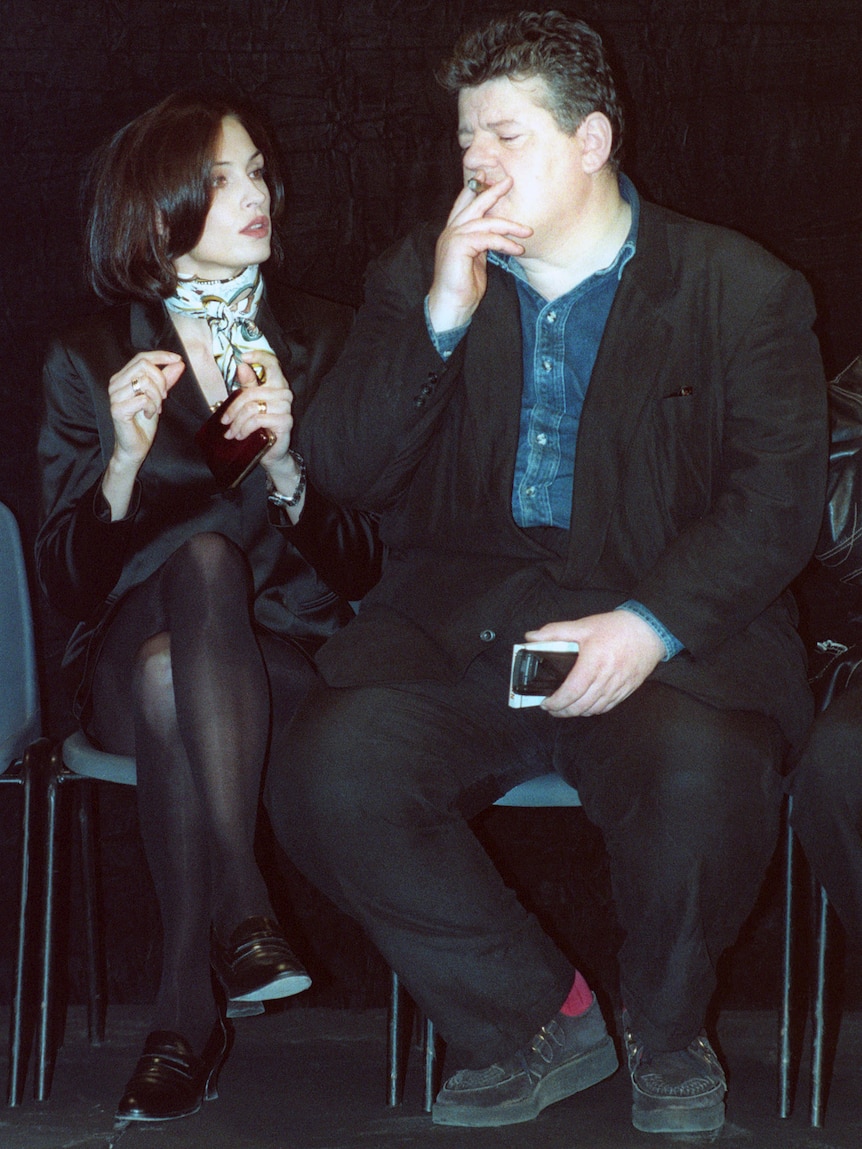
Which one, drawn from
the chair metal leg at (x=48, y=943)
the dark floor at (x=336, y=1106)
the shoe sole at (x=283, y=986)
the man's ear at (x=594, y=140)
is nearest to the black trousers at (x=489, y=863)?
the shoe sole at (x=283, y=986)

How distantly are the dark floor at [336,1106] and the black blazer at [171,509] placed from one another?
24.5 inches

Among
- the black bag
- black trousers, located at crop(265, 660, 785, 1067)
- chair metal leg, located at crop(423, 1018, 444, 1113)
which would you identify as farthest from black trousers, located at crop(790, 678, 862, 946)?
chair metal leg, located at crop(423, 1018, 444, 1113)

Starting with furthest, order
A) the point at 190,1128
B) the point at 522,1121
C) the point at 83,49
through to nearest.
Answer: the point at 83,49, the point at 190,1128, the point at 522,1121

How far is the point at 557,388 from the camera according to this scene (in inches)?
76.7

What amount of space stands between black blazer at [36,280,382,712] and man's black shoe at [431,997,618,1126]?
73cm

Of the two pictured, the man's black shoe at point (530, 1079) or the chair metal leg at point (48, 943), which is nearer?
the man's black shoe at point (530, 1079)

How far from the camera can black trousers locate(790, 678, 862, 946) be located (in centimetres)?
171

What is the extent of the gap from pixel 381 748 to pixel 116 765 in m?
0.46

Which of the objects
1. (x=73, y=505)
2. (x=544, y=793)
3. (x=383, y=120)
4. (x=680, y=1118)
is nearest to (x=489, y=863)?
(x=544, y=793)

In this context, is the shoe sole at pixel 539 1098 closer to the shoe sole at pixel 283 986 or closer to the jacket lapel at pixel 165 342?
the shoe sole at pixel 283 986

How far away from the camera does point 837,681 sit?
191cm

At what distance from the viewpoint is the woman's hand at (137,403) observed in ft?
6.45

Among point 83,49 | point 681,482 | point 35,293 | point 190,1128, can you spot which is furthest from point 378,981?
point 83,49

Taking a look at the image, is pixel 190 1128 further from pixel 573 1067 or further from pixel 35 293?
pixel 35 293
